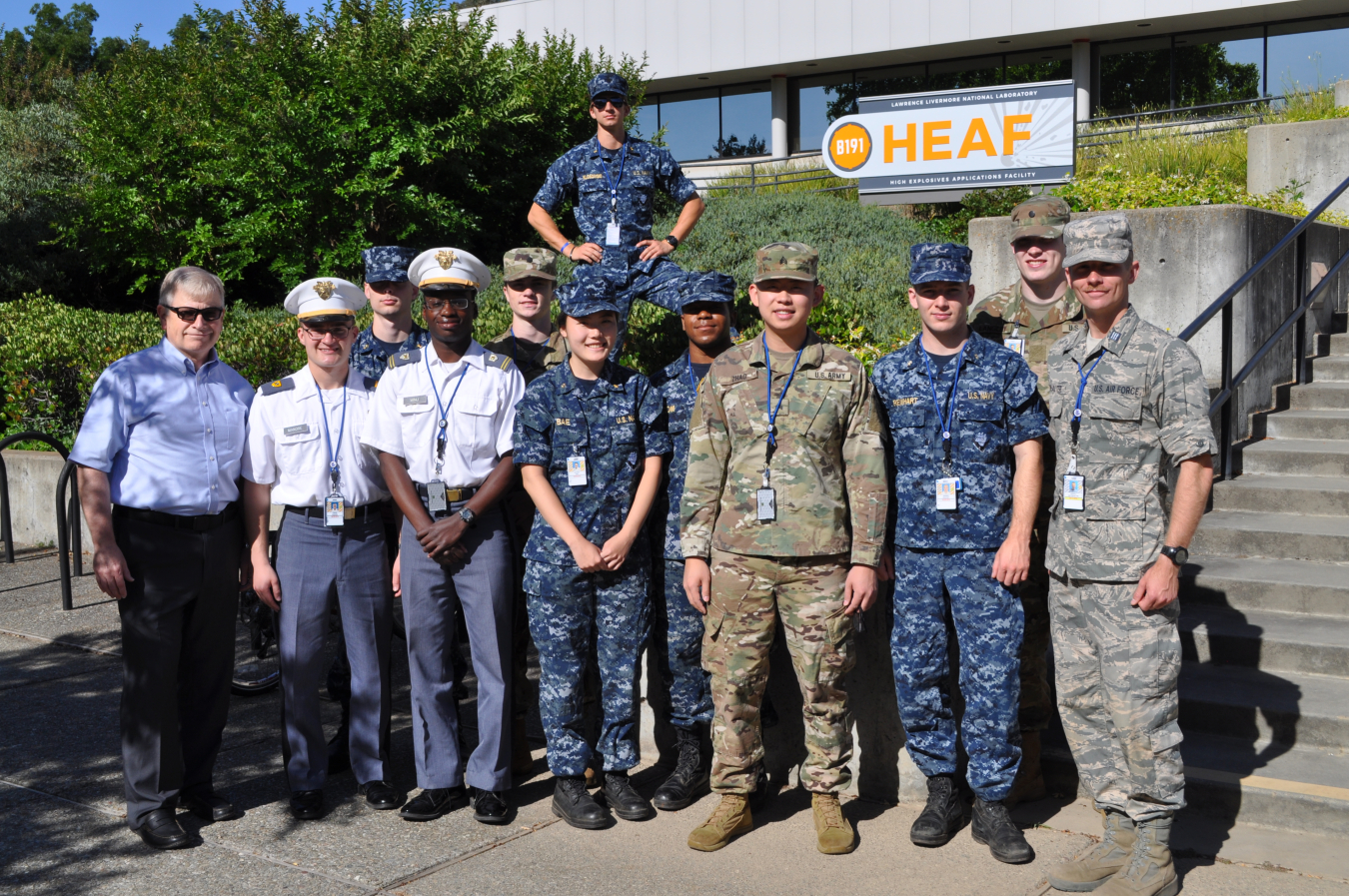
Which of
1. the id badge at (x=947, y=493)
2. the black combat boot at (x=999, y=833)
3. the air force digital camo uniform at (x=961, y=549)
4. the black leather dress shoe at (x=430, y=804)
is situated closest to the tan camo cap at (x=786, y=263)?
the air force digital camo uniform at (x=961, y=549)

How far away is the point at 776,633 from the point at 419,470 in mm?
1608

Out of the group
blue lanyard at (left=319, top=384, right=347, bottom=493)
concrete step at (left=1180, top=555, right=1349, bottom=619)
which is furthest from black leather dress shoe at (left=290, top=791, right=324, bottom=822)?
concrete step at (left=1180, top=555, right=1349, bottom=619)

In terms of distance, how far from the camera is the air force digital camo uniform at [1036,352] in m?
4.56

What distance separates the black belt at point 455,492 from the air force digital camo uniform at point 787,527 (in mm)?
891

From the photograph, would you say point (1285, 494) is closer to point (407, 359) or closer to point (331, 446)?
point (407, 359)

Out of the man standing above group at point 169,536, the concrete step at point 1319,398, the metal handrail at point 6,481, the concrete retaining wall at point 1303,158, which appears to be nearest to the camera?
the man standing above group at point 169,536

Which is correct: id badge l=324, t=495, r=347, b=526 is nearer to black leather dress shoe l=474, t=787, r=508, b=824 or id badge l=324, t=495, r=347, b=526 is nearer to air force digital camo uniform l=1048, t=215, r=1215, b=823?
black leather dress shoe l=474, t=787, r=508, b=824

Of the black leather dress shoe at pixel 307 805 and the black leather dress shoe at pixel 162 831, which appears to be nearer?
the black leather dress shoe at pixel 162 831

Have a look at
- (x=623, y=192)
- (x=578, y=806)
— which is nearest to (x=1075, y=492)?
(x=578, y=806)

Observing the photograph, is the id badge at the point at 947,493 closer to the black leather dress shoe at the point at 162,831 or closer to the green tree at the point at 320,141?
the black leather dress shoe at the point at 162,831

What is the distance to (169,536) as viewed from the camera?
448 cm

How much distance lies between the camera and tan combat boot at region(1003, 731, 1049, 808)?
4535 millimetres

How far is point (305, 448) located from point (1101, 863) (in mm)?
3372

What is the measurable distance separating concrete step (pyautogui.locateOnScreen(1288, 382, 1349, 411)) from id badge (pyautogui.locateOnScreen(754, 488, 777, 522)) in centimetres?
494
